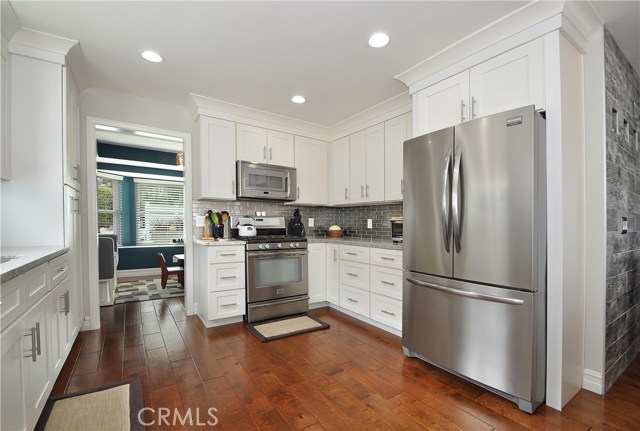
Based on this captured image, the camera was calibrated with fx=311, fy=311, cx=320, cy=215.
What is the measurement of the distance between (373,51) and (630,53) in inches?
79.2

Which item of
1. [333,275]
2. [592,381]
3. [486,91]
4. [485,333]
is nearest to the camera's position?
[485,333]

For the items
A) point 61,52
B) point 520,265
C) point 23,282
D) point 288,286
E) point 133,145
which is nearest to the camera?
point 23,282

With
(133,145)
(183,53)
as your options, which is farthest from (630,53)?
(133,145)

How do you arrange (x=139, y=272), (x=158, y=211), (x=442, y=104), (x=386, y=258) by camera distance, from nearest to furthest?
(x=442, y=104), (x=386, y=258), (x=139, y=272), (x=158, y=211)

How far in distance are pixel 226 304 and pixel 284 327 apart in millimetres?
658

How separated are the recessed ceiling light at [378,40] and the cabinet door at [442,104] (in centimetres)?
55

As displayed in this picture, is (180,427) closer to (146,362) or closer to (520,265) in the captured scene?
(146,362)

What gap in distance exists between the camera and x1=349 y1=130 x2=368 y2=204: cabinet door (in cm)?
383

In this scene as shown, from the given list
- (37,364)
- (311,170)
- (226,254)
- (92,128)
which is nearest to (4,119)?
(92,128)

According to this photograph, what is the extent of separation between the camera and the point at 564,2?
179cm

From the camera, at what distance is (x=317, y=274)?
390cm

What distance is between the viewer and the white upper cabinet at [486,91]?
1949 mm

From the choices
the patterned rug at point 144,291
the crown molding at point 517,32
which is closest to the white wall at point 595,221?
the crown molding at point 517,32

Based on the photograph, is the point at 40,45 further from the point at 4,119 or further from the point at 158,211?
the point at 158,211
